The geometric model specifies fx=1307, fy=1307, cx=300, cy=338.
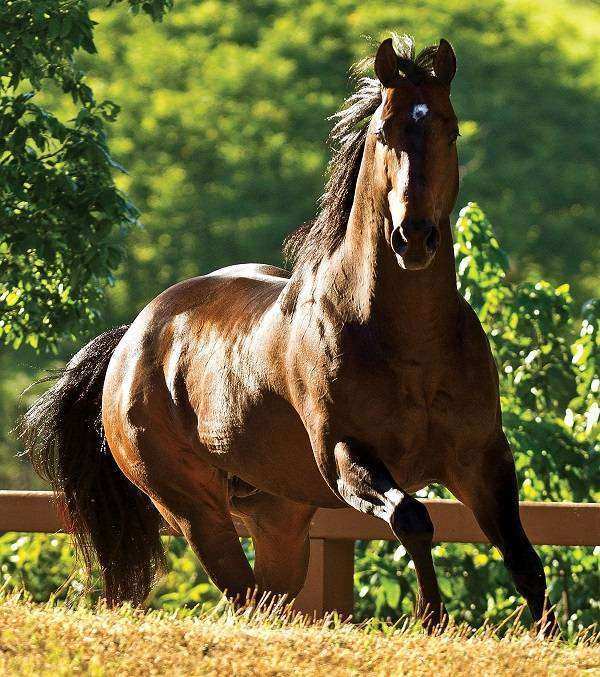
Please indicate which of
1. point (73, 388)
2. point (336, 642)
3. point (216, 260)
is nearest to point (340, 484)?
point (336, 642)

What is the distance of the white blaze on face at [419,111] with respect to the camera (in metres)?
4.38

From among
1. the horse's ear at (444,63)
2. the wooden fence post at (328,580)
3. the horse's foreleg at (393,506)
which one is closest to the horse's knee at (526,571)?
the horse's foreleg at (393,506)

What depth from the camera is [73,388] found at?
22.6 ft

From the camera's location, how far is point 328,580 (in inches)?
256

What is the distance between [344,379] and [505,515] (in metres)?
0.75

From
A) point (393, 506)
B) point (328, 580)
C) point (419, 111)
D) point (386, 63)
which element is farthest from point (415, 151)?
point (328, 580)

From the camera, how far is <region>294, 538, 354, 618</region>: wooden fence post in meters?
6.48

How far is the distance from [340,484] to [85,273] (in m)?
3.75

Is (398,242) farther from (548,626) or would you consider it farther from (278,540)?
(278,540)

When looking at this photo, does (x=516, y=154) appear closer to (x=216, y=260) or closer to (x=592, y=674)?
(x=216, y=260)

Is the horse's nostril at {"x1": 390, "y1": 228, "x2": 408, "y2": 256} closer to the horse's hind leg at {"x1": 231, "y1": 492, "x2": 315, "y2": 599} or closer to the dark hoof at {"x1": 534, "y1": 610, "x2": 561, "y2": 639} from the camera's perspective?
the dark hoof at {"x1": 534, "y1": 610, "x2": 561, "y2": 639}

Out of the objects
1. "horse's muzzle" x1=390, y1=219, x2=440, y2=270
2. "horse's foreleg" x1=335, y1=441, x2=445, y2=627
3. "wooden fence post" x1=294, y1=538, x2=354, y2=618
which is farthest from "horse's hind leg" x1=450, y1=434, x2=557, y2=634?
"wooden fence post" x1=294, y1=538, x2=354, y2=618

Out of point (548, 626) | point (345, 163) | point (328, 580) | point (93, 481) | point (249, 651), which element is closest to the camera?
point (249, 651)

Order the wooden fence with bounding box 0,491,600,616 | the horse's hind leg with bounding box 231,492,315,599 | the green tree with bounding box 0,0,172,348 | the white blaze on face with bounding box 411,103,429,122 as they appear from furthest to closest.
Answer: the green tree with bounding box 0,0,172,348 → the wooden fence with bounding box 0,491,600,616 → the horse's hind leg with bounding box 231,492,315,599 → the white blaze on face with bounding box 411,103,429,122
